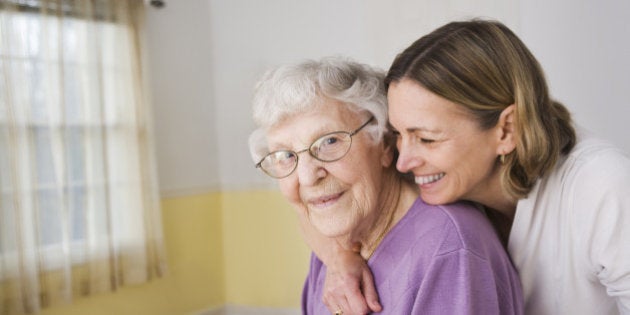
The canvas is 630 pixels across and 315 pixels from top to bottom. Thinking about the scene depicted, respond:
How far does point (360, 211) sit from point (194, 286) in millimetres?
3366

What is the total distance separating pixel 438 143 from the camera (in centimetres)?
124

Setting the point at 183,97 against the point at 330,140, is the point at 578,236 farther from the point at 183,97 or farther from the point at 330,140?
the point at 183,97

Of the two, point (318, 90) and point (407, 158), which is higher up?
point (318, 90)

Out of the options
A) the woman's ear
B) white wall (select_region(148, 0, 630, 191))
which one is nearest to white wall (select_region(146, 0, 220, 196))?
white wall (select_region(148, 0, 630, 191))

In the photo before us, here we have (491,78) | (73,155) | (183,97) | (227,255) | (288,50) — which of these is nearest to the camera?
(491,78)

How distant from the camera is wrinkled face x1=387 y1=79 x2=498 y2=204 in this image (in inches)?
47.4

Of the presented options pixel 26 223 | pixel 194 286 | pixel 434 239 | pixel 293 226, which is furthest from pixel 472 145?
pixel 194 286

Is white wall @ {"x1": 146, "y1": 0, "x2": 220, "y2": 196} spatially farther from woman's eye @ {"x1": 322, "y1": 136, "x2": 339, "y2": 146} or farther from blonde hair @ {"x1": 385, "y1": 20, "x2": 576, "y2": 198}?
blonde hair @ {"x1": 385, "y1": 20, "x2": 576, "y2": 198}

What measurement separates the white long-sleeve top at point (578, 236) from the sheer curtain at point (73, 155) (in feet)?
9.30

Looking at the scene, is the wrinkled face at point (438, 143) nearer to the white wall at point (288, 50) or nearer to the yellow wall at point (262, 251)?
the white wall at point (288, 50)

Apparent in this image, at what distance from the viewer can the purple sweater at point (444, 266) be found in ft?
3.55

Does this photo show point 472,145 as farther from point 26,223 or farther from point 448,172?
point 26,223

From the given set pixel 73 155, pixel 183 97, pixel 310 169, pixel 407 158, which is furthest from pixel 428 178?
pixel 183 97

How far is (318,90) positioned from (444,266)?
19.3 inches
